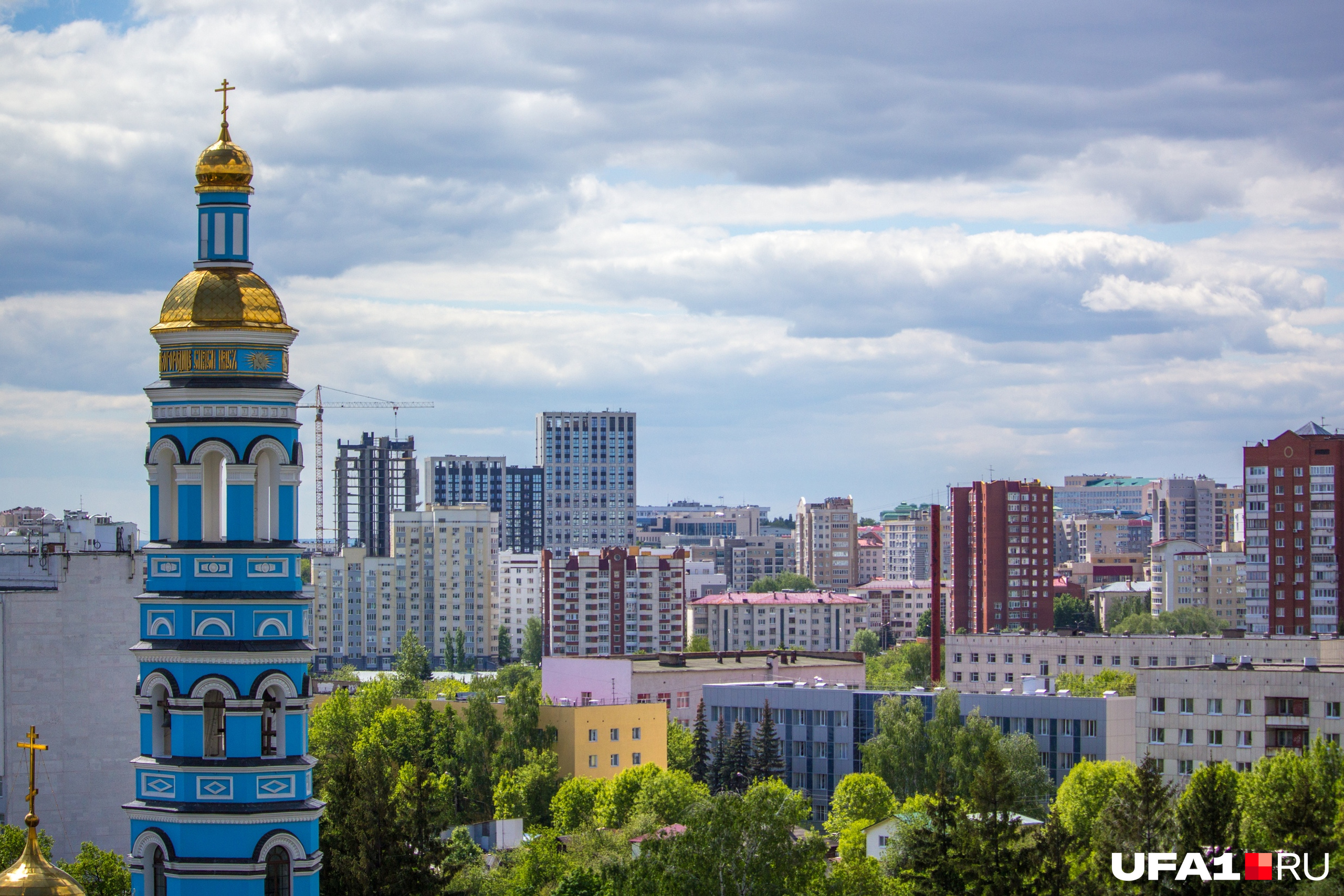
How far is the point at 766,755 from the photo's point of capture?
316 feet

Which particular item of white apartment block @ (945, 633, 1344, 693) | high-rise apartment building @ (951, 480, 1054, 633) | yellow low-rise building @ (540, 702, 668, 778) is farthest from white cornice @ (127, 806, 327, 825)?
high-rise apartment building @ (951, 480, 1054, 633)

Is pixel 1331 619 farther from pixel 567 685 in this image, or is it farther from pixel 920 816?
pixel 920 816

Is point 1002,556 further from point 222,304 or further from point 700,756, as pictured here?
point 222,304

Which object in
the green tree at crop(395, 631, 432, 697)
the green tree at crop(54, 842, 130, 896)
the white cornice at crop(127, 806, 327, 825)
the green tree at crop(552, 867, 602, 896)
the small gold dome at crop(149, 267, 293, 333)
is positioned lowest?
the green tree at crop(395, 631, 432, 697)

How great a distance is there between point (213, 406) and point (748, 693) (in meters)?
75.4

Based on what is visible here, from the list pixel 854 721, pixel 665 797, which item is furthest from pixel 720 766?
pixel 665 797

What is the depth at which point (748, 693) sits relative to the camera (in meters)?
103

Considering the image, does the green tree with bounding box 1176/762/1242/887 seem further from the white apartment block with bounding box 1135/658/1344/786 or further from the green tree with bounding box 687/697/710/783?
the green tree with bounding box 687/697/710/783

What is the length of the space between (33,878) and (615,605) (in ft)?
537

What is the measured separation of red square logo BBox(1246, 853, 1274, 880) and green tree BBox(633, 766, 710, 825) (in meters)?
28.4

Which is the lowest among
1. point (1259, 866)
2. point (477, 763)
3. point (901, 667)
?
point (901, 667)

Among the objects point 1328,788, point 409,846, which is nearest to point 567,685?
point 1328,788

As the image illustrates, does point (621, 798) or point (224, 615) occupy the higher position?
point (224, 615)

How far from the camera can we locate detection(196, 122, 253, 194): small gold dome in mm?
30938
